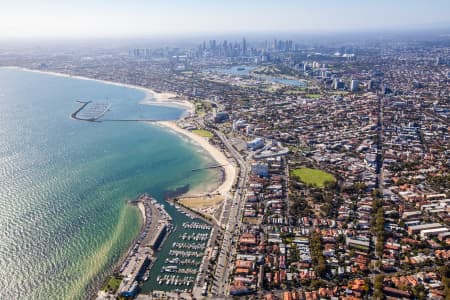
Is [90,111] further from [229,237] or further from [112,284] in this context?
[112,284]

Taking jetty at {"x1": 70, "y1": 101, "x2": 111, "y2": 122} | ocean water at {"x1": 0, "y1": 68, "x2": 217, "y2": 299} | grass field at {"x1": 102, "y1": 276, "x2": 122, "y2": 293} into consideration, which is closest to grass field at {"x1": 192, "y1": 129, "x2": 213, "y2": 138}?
ocean water at {"x1": 0, "y1": 68, "x2": 217, "y2": 299}

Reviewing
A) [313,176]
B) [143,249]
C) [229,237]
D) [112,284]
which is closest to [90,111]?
[313,176]

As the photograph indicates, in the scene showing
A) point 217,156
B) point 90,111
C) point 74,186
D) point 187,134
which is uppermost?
point 90,111

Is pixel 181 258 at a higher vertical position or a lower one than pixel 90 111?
lower

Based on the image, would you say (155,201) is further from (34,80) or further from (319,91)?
(34,80)

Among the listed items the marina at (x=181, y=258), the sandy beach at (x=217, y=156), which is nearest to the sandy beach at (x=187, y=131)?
the sandy beach at (x=217, y=156)

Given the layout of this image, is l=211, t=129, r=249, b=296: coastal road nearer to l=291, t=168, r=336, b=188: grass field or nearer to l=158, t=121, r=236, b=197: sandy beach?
l=158, t=121, r=236, b=197: sandy beach

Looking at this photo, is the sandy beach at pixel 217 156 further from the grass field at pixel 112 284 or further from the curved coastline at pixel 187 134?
the grass field at pixel 112 284
